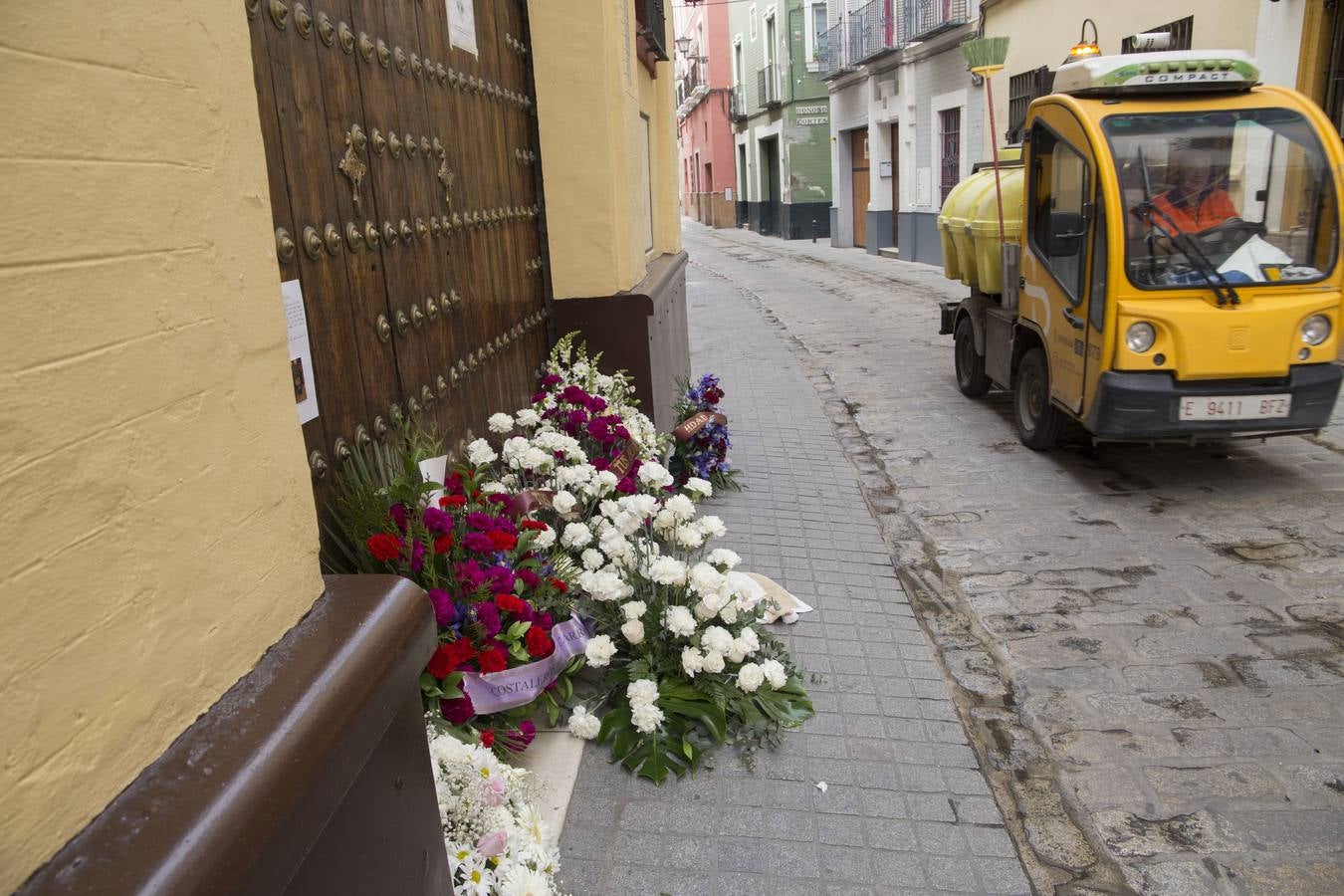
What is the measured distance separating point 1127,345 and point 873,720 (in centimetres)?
328

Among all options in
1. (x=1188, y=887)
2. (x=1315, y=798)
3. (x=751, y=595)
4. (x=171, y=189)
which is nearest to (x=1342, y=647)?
(x=1315, y=798)

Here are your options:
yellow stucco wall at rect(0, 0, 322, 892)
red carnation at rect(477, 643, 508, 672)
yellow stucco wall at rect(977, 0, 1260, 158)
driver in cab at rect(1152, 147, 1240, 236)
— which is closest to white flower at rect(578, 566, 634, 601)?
red carnation at rect(477, 643, 508, 672)

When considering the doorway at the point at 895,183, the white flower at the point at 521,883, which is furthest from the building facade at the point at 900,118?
the white flower at the point at 521,883

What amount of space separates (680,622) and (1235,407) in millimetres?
4060

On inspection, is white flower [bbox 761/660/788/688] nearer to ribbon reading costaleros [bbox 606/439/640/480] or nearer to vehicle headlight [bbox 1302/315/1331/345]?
ribbon reading costaleros [bbox 606/439/640/480]

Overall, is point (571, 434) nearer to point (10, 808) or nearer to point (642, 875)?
point (642, 875)

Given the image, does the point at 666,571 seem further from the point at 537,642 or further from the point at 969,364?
the point at 969,364

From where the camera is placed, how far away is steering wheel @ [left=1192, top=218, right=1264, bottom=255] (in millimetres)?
5684

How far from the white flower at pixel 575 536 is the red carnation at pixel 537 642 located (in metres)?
0.52

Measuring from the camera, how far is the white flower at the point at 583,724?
294 centimetres

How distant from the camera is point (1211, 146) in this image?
5.79m

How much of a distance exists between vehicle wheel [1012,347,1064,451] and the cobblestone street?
136 mm

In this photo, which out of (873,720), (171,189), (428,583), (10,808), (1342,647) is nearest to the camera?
(10,808)

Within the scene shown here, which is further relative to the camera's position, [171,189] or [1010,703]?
[1010,703]
